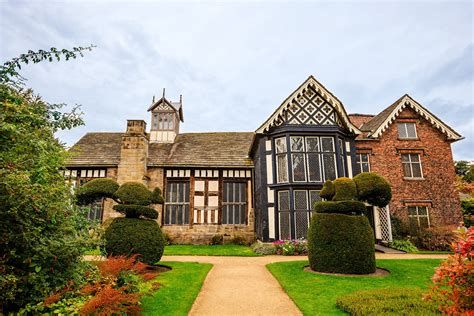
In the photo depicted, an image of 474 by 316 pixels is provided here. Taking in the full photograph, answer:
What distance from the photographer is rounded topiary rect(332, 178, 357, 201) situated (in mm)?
10258

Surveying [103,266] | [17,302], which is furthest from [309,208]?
[17,302]

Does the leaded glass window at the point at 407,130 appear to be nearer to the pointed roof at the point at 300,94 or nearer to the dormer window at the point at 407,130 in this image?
the dormer window at the point at 407,130

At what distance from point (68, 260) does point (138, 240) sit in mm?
4734

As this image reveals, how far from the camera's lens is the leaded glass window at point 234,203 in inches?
766

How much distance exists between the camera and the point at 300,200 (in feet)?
51.5

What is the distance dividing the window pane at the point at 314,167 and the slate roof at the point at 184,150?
197 inches

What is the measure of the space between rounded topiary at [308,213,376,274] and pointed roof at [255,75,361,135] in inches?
309

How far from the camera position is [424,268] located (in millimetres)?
10180

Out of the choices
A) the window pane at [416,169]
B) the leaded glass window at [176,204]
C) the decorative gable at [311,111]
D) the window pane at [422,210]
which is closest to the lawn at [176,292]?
the leaded glass window at [176,204]

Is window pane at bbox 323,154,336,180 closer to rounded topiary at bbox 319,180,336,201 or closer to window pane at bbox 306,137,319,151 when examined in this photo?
window pane at bbox 306,137,319,151

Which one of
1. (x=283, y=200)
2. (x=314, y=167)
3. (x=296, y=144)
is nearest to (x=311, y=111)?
(x=296, y=144)

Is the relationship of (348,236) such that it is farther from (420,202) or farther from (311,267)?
(420,202)

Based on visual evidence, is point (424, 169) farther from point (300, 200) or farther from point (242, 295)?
point (242, 295)

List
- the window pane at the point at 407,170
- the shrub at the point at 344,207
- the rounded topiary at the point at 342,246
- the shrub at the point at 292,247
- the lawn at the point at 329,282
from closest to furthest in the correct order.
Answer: the lawn at the point at 329,282 → the rounded topiary at the point at 342,246 → the shrub at the point at 344,207 → the shrub at the point at 292,247 → the window pane at the point at 407,170
